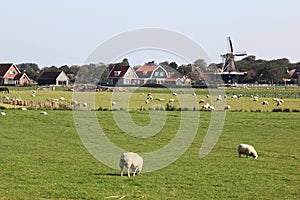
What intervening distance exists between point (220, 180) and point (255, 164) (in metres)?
4.15

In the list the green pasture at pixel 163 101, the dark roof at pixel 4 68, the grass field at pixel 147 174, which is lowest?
the grass field at pixel 147 174

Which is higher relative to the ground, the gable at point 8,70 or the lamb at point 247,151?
the gable at point 8,70

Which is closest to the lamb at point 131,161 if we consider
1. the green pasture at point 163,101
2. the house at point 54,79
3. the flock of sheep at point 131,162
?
the flock of sheep at point 131,162

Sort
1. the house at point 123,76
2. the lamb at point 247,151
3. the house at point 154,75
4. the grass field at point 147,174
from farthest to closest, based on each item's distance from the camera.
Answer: the house at point 123,76
the house at point 154,75
the lamb at point 247,151
the grass field at point 147,174

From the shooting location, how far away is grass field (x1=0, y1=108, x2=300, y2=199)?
1461 cm

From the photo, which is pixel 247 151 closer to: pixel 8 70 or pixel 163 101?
pixel 163 101

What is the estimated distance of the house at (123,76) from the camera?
126625mm

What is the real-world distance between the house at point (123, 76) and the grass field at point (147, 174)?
9225 cm

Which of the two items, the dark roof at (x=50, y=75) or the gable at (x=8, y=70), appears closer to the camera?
the gable at (x=8, y=70)

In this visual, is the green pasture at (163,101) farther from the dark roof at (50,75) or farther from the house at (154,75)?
the dark roof at (50,75)

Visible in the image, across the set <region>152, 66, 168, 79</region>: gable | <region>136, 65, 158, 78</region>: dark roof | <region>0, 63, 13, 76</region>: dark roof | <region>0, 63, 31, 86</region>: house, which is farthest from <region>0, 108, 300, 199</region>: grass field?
<region>0, 63, 13, 76</region>: dark roof

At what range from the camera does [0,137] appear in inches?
1091

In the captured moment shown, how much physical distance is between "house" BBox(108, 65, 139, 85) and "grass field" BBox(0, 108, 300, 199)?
303 ft

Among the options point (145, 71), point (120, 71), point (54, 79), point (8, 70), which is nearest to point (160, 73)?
point (145, 71)
